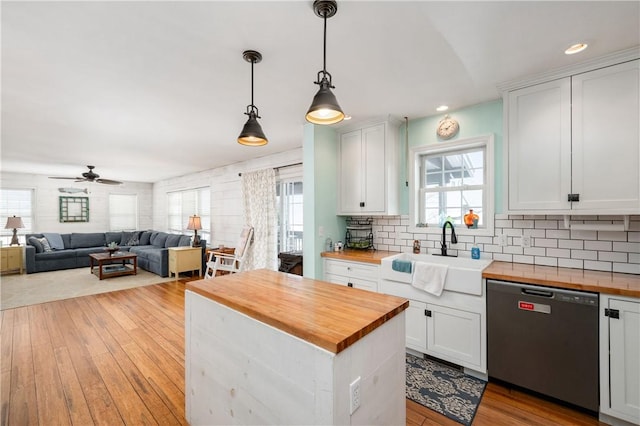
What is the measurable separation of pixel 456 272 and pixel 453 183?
1195mm

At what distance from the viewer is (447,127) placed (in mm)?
2998

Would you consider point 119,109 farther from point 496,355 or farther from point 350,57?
point 496,355

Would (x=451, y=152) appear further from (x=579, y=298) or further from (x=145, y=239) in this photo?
(x=145, y=239)

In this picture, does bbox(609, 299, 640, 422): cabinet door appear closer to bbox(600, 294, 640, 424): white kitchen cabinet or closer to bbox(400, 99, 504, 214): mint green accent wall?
bbox(600, 294, 640, 424): white kitchen cabinet

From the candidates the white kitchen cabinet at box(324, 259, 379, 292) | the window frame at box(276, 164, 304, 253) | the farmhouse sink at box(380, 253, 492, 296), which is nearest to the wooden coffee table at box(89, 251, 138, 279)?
the window frame at box(276, 164, 304, 253)

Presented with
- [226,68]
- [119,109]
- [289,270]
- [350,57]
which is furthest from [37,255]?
[350,57]

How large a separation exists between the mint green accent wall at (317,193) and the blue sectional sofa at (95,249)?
12.8 feet

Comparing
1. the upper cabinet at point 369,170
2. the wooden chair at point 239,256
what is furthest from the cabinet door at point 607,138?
the wooden chair at point 239,256

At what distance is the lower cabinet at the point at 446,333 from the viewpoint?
7.41 feet

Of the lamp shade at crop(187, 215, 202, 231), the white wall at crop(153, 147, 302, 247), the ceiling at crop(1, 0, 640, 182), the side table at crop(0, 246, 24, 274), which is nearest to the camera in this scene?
the ceiling at crop(1, 0, 640, 182)

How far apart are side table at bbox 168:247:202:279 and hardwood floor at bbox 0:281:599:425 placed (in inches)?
70.9

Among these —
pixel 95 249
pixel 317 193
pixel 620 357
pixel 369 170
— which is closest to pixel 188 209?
pixel 95 249

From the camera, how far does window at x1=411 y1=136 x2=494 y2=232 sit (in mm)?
2838

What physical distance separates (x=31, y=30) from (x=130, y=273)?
18.4 ft
